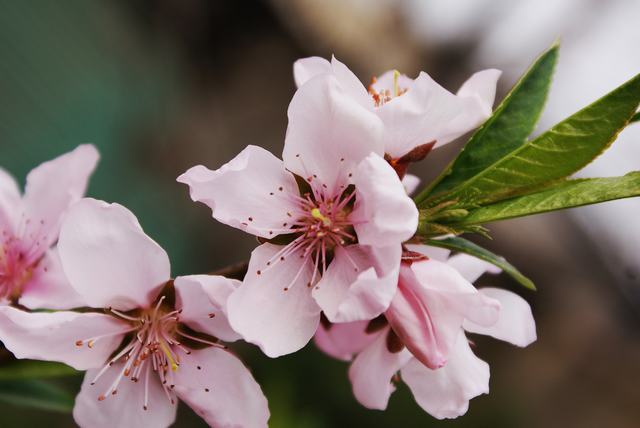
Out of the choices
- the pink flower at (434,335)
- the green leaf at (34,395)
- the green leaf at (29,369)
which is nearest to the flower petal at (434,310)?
the pink flower at (434,335)

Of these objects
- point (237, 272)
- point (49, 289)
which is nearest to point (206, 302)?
point (237, 272)

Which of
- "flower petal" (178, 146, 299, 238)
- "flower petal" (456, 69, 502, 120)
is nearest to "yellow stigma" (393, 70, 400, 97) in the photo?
"flower petal" (456, 69, 502, 120)

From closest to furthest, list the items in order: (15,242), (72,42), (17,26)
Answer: (15,242)
(17,26)
(72,42)

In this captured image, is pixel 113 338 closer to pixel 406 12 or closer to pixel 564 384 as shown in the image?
pixel 564 384

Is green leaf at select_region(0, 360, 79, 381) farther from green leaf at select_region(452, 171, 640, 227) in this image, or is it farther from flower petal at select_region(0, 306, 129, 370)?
green leaf at select_region(452, 171, 640, 227)

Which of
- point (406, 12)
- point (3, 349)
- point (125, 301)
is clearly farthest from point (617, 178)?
point (406, 12)

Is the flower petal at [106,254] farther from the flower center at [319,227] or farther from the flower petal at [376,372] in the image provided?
the flower petal at [376,372]

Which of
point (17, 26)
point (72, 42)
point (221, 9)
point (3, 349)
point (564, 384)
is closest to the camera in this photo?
point (3, 349)
